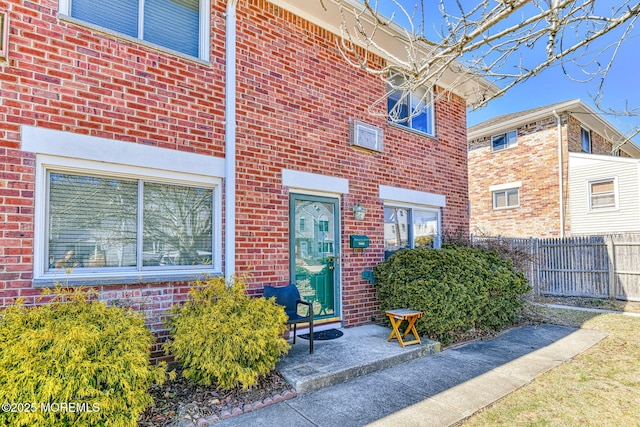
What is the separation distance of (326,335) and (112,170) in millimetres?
3912

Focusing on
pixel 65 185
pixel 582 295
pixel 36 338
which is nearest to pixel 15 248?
pixel 65 185

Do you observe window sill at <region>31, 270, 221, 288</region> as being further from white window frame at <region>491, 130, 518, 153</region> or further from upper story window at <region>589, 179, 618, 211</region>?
white window frame at <region>491, 130, 518, 153</region>

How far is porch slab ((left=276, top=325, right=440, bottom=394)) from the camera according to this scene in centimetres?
417

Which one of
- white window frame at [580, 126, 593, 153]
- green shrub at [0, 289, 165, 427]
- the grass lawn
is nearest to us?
green shrub at [0, 289, 165, 427]

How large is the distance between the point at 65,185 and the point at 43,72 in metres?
1.24

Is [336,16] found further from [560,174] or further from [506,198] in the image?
[506,198]

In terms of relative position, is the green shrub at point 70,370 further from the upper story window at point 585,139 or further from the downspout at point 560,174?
the upper story window at point 585,139

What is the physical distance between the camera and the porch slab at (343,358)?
164 inches

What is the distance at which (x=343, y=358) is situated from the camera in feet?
15.5

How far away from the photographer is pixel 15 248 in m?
3.69

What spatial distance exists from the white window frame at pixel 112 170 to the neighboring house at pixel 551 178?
13.8 meters

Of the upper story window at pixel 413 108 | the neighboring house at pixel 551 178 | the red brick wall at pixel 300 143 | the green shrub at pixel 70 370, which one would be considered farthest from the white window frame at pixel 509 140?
the green shrub at pixel 70 370

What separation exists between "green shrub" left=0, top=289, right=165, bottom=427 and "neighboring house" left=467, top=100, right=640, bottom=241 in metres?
15.3

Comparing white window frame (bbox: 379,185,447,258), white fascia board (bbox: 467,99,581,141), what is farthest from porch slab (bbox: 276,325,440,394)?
white fascia board (bbox: 467,99,581,141)
